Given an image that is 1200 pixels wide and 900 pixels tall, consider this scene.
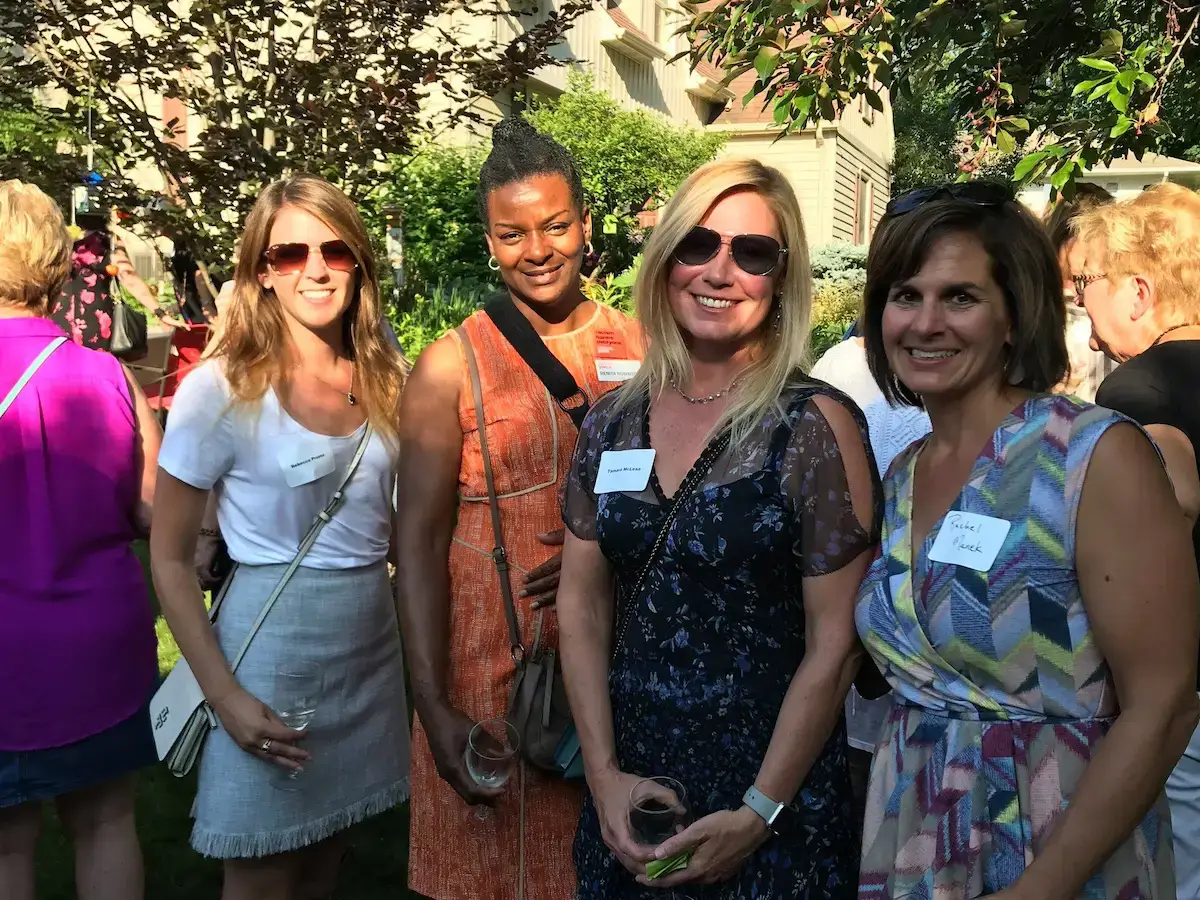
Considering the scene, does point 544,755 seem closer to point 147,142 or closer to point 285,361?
point 285,361

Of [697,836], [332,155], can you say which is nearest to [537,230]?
[697,836]

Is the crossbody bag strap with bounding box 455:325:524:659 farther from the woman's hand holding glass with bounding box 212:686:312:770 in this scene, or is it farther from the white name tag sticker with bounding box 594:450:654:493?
the woman's hand holding glass with bounding box 212:686:312:770

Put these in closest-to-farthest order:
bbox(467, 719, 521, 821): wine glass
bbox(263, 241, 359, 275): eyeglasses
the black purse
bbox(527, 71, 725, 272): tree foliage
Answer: bbox(467, 719, 521, 821): wine glass < bbox(263, 241, 359, 275): eyeglasses < the black purse < bbox(527, 71, 725, 272): tree foliage

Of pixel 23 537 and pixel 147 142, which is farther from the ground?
pixel 147 142

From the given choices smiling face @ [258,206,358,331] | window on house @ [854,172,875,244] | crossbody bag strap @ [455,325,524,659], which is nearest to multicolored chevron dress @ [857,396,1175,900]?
crossbody bag strap @ [455,325,524,659]

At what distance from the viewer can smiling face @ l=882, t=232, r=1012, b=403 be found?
181cm

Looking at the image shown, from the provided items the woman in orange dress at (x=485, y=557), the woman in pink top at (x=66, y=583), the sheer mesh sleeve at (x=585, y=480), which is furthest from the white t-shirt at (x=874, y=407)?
the woman in pink top at (x=66, y=583)

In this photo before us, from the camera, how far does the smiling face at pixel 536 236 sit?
8.30ft

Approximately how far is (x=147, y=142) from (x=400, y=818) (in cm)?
442

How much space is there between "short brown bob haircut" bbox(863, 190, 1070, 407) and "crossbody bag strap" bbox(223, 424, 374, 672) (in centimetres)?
143

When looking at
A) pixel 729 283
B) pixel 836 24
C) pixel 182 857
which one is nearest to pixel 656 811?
pixel 729 283

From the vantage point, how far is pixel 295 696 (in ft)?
8.42

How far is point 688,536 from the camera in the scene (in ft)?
6.33

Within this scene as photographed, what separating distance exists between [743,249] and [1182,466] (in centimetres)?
121
